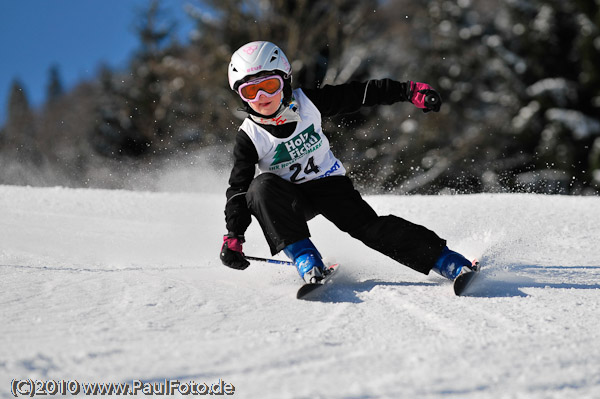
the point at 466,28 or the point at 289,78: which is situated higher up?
the point at 466,28

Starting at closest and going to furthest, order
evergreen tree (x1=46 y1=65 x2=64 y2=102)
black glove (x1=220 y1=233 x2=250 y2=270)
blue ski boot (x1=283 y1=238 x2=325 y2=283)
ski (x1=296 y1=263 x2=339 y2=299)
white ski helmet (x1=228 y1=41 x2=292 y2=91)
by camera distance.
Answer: ski (x1=296 y1=263 x2=339 y2=299) < blue ski boot (x1=283 y1=238 x2=325 y2=283) < black glove (x1=220 y1=233 x2=250 y2=270) < white ski helmet (x1=228 y1=41 x2=292 y2=91) < evergreen tree (x1=46 y1=65 x2=64 y2=102)

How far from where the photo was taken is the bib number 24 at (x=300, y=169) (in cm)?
314

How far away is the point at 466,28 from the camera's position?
20.1 metres

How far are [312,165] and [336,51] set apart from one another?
1329 cm

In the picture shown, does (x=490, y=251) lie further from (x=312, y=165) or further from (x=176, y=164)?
(x=176, y=164)

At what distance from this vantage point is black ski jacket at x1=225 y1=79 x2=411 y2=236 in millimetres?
2904

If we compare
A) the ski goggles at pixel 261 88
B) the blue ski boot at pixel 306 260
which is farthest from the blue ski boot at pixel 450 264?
the ski goggles at pixel 261 88

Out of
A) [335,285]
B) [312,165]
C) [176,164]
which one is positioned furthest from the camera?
[176,164]

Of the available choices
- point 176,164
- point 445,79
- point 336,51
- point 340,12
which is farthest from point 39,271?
point 445,79

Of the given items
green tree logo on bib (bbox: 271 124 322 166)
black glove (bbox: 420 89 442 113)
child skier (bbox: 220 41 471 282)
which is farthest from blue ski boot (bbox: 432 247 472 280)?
green tree logo on bib (bbox: 271 124 322 166)

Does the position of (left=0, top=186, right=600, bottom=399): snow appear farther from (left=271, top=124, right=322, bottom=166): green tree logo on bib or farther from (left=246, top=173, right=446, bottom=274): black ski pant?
(left=271, top=124, right=322, bottom=166): green tree logo on bib

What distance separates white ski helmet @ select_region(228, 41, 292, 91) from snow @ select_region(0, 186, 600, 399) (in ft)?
3.36

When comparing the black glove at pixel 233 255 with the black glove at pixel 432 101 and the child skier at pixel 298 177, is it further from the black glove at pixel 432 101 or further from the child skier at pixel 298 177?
the black glove at pixel 432 101

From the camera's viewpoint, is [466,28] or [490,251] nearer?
[490,251]
